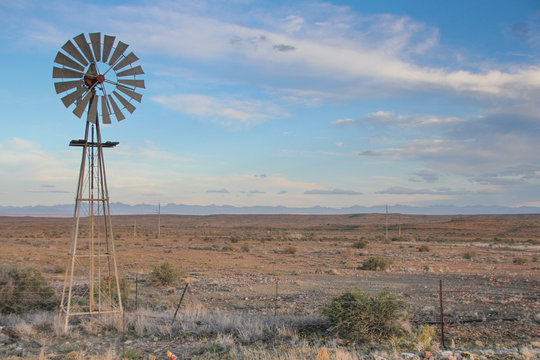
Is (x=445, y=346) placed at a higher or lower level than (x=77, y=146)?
lower

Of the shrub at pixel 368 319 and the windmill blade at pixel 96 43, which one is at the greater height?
the windmill blade at pixel 96 43

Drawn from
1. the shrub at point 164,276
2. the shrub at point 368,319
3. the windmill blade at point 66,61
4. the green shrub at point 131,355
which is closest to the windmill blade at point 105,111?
the windmill blade at point 66,61

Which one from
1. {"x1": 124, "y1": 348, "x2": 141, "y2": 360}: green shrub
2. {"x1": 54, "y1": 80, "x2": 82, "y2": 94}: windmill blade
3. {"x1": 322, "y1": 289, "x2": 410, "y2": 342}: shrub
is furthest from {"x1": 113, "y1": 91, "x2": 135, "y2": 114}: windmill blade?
{"x1": 322, "y1": 289, "x2": 410, "y2": 342}: shrub

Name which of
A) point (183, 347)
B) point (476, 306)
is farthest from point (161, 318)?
point (476, 306)

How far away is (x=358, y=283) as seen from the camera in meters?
20.8

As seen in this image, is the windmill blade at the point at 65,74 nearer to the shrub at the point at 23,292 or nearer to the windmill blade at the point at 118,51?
the windmill blade at the point at 118,51

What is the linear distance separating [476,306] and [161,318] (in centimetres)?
991

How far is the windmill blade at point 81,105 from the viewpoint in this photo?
1148 centimetres

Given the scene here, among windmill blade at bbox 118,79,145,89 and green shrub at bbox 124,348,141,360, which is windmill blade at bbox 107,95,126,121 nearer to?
windmill blade at bbox 118,79,145,89

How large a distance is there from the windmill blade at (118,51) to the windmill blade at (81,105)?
1.05m

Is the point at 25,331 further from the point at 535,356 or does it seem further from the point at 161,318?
the point at 535,356

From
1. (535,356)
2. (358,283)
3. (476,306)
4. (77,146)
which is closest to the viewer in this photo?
(535,356)

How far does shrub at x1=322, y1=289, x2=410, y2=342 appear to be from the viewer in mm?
10086

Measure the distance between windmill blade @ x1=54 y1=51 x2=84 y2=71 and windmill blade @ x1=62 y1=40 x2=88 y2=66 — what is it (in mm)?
118
